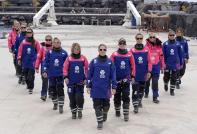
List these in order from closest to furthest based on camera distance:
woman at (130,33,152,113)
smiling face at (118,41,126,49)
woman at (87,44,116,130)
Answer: woman at (87,44,116,130), smiling face at (118,41,126,49), woman at (130,33,152,113)

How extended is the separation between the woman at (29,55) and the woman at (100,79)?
3837 mm

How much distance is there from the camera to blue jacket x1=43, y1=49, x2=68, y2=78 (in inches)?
445

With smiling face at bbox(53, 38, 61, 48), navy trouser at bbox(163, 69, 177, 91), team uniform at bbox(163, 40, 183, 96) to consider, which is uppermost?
smiling face at bbox(53, 38, 61, 48)

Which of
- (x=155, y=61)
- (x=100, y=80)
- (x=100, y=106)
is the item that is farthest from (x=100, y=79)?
(x=155, y=61)

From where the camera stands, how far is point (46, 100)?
12633 mm

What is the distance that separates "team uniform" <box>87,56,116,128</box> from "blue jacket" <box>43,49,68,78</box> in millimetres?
1435

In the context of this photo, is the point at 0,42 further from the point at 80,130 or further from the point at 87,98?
the point at 80,130

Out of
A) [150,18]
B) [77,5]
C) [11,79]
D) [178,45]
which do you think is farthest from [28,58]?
[77,5]

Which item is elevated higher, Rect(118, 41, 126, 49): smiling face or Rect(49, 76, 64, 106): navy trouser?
Rect(118, 41, 126, 49): smiling face

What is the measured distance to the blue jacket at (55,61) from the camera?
11.3 meters

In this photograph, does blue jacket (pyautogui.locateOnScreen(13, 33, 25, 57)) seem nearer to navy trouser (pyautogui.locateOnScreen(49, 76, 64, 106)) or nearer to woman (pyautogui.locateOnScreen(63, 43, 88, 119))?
navy trouser (pyautogui.locateOnScreen(49, 76, 64, 106))

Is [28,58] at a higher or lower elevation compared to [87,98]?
higher

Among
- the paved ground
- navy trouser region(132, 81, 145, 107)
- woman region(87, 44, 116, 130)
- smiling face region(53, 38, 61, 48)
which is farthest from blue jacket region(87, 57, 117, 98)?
smiling face region(53, 38, 61, 48)

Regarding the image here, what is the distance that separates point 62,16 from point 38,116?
38.5 meters
